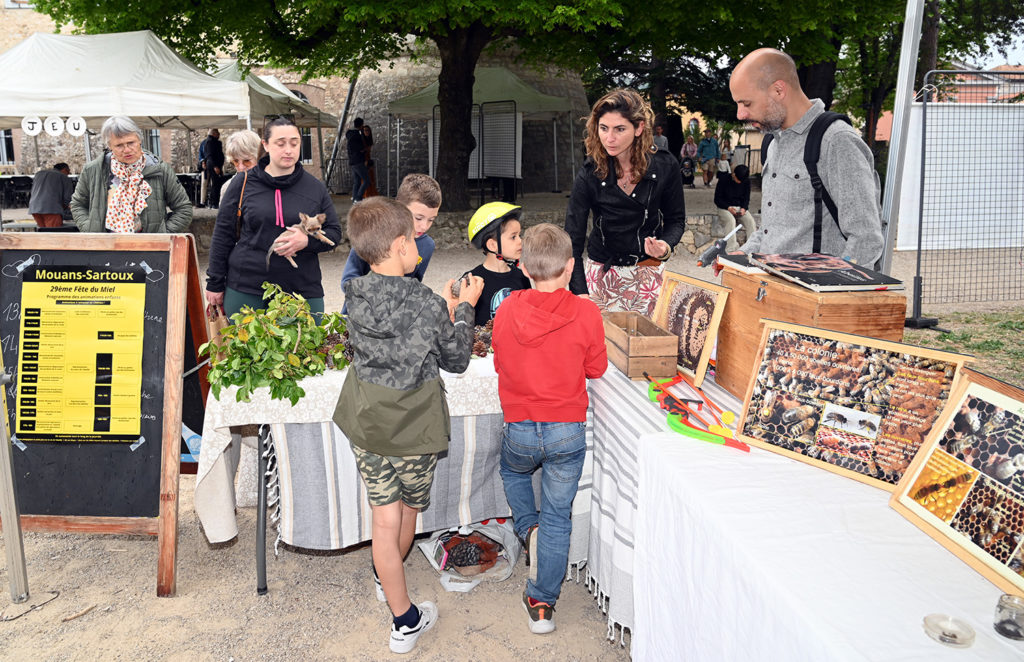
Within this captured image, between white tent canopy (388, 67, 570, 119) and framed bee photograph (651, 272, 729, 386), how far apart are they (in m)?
16.3

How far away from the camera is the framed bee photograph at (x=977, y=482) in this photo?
5.16ft

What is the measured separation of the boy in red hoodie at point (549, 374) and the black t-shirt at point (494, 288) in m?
0.57

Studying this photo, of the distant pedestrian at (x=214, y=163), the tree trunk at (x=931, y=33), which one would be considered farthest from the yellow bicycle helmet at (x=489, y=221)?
the tree trunk at (x=931, y=33)

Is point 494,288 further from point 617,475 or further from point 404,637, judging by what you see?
point 404,637

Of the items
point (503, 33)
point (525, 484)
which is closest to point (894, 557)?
point (525, 484)

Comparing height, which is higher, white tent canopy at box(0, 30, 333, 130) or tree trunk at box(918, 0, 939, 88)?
tree trunk at box(918, 0, 939, 88)

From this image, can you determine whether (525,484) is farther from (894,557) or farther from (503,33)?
(503,33)

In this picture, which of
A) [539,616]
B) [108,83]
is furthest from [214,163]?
[539,616]

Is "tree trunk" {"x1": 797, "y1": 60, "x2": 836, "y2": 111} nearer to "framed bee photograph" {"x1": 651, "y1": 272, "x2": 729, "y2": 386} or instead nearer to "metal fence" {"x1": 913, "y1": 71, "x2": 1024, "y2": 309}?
"metal fence" {"x1": 913, "y1": 71, "x2": 1024, "y2": 309}

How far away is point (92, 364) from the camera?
3277mm

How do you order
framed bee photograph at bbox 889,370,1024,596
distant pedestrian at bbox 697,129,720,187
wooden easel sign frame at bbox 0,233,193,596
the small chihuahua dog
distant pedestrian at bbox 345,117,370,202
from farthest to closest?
distant pedestrian at bbox 697,129,720,187 → distant pedestrian at bbox 345,117,370,202 → the small chihuahua dog → wooden easel sign frame at bbox 0,233,193,596 → framed bee photograph at bbox 889,370,1024,596

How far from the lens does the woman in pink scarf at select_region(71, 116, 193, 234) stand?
15.8 ft

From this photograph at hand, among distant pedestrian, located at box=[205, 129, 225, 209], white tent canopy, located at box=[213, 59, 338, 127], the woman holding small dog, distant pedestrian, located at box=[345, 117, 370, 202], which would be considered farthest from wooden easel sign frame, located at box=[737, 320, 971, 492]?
distant pedestrian, located at box=[205, 129, 225, 209]

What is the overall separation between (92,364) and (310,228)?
1.17 metres
